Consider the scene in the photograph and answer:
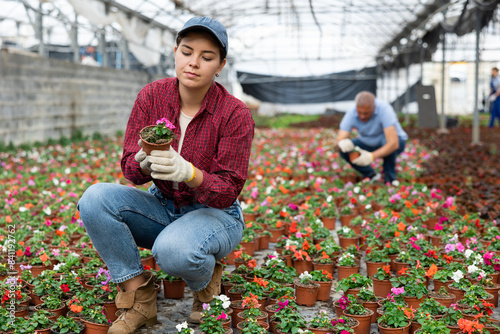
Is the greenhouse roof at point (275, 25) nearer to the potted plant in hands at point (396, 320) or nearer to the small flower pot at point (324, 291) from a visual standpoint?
the small flower pot at point (324, 291)

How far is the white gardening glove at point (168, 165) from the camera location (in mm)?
1955

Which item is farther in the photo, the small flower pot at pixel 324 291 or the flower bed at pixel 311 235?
the small flower pot at pixel 324 291

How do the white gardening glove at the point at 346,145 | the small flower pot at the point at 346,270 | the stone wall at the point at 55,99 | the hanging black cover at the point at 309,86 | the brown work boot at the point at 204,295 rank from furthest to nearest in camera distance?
the hanging black cover at the point at 309,86
the stone wall at the point at 55,99
the white gardening glove at the point at 346,145
the small flower pot at the point at 346,270
the brown work boot at the point at 204,295

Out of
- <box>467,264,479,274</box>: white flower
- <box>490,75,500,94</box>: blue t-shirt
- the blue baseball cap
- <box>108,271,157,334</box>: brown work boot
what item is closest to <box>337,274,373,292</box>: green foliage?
<box>467,264,479,274</box>: white flower

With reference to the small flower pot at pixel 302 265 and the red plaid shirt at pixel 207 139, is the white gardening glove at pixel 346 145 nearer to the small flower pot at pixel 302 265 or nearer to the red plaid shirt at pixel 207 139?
the small flower pot at pixel 302 265

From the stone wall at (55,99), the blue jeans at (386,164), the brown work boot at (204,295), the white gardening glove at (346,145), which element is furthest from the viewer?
the stone wall at (55,99)

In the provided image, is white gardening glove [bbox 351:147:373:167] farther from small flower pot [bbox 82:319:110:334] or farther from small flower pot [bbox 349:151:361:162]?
small flower pot [bbox 82:319:110:334]

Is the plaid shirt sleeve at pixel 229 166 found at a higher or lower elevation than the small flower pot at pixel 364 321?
higher

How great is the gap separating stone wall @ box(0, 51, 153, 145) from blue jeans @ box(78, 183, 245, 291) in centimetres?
649

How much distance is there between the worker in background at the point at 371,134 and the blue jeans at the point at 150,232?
10.7 feet

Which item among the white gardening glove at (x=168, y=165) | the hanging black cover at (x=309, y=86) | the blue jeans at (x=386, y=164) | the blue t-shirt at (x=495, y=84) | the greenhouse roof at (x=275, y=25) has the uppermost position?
the greenhouse roof at (x=275, y=25)

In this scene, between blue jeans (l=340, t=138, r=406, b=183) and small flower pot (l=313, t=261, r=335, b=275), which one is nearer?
small flower pot (l=313, t=261, r=335, b=275)

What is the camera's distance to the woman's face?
7.23ft

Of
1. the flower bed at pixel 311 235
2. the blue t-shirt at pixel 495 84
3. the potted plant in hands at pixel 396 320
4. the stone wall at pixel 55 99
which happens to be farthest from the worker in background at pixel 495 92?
the potted plant in hands at pixel 396 320
